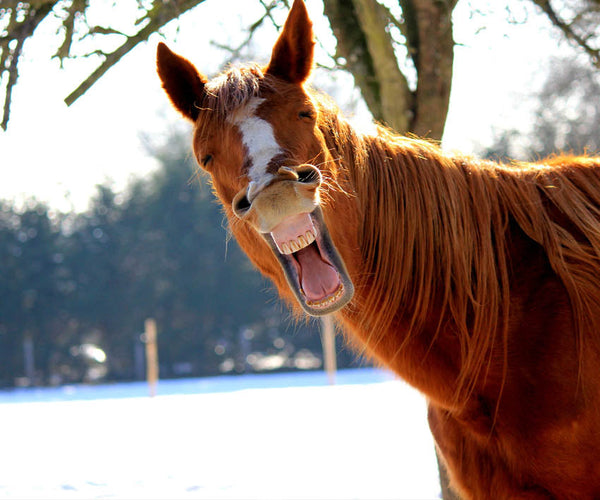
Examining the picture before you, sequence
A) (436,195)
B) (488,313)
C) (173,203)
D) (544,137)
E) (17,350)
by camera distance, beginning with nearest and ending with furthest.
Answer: (488,313)
(436,195)
(17,350)
(173,203)
(544,137)

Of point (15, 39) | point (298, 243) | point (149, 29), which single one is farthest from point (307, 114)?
point (15, 39)

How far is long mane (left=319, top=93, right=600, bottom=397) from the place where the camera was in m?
2.20

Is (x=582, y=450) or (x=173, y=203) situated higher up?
(x=173, y=203)

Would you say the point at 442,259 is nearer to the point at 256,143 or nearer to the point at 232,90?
the point at 256,143

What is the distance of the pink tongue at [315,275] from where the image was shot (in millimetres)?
1997

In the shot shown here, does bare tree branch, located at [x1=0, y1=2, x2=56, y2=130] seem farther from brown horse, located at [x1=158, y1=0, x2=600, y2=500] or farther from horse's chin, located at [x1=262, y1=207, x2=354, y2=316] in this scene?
horse's chin, located at [x1=262, y1=207, x2=354, y2=316]

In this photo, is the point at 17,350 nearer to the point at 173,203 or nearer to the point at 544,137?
the point at 173,203

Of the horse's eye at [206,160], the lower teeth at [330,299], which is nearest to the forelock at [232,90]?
the horse's eye at [206,160]

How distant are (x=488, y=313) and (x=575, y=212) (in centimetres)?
51

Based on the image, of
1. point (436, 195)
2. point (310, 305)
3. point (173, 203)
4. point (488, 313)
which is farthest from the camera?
point (173, 203)

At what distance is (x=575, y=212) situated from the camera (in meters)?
2.33

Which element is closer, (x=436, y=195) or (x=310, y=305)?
(x=310, y=305)

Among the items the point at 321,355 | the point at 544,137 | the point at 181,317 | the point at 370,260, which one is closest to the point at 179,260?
the point at 181,317

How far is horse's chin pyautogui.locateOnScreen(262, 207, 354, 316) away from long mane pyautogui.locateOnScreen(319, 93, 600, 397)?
1.00 feet
